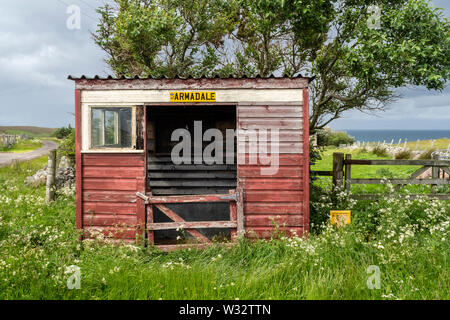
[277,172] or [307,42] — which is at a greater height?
[307,42]

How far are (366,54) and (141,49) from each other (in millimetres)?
8334

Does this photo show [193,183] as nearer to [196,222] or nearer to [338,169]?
[196,222]

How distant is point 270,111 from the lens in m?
6.81

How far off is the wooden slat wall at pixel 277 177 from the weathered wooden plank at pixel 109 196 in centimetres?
248

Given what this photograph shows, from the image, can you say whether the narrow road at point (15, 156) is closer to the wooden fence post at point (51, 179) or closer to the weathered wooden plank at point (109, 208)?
the wooden fence post at point (51, 179)

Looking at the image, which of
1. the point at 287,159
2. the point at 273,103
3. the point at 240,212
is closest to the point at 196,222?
the point at 240,212

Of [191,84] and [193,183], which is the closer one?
[191,84]

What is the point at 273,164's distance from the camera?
22.5ft

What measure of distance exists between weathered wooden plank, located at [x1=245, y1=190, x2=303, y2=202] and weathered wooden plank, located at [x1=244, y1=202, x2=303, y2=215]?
0.29 ft

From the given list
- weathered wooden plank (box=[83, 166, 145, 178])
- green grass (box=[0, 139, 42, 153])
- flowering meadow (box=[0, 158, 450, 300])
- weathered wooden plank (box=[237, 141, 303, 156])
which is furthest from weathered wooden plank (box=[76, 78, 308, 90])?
green grass (box=[0, 139, 42, 153])

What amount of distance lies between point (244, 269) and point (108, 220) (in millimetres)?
3314

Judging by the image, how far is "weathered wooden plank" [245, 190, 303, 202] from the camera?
6.87 m
